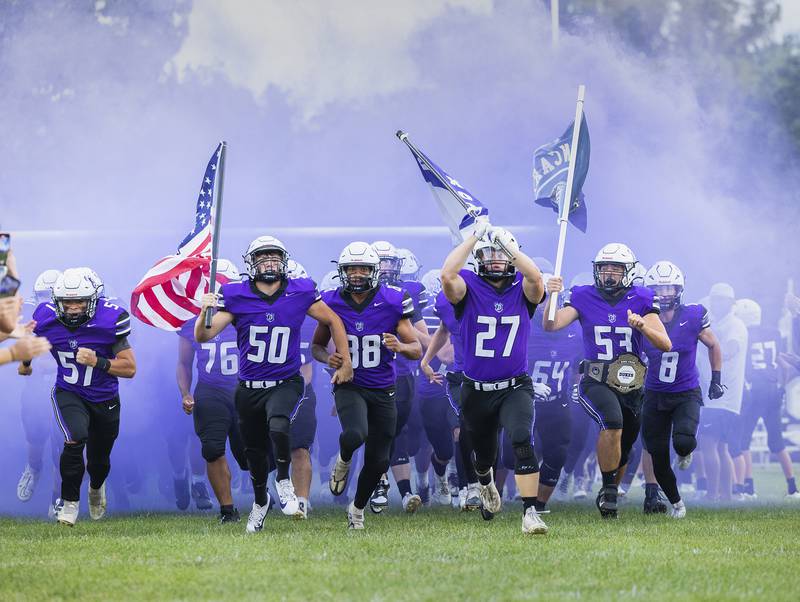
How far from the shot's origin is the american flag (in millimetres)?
9477

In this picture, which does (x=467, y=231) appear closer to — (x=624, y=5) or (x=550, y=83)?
(x=550, y=83)

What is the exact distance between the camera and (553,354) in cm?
1090

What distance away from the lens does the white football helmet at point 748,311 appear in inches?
484

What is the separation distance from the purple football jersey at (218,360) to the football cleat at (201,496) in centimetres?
166

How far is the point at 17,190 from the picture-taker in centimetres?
1167

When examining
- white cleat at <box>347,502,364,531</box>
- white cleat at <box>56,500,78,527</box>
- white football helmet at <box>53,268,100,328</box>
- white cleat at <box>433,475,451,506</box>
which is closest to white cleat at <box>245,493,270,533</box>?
white cleat at <box>347,502,364,531</box>

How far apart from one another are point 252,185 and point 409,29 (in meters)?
2.03

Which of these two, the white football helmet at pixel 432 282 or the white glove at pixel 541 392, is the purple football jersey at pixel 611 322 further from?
the white football helmet at pixel 432 282

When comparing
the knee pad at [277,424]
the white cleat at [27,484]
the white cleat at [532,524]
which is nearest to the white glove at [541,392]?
the white cleat at [532,524]

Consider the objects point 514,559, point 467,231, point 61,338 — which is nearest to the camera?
point 514,559

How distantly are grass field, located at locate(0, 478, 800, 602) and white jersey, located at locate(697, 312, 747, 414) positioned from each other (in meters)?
2.64

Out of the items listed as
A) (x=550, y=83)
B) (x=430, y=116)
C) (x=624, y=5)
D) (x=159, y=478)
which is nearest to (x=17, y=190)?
(x=159, y=478)

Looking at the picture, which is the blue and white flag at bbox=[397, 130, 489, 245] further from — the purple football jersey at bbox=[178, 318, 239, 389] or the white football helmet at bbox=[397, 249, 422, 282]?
the purple football jersey at bbox=[178, 318, 239, 389]

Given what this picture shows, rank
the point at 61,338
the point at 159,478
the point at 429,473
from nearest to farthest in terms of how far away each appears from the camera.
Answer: the point at 61,338 → the point at 159,478 → the point at 429,473
